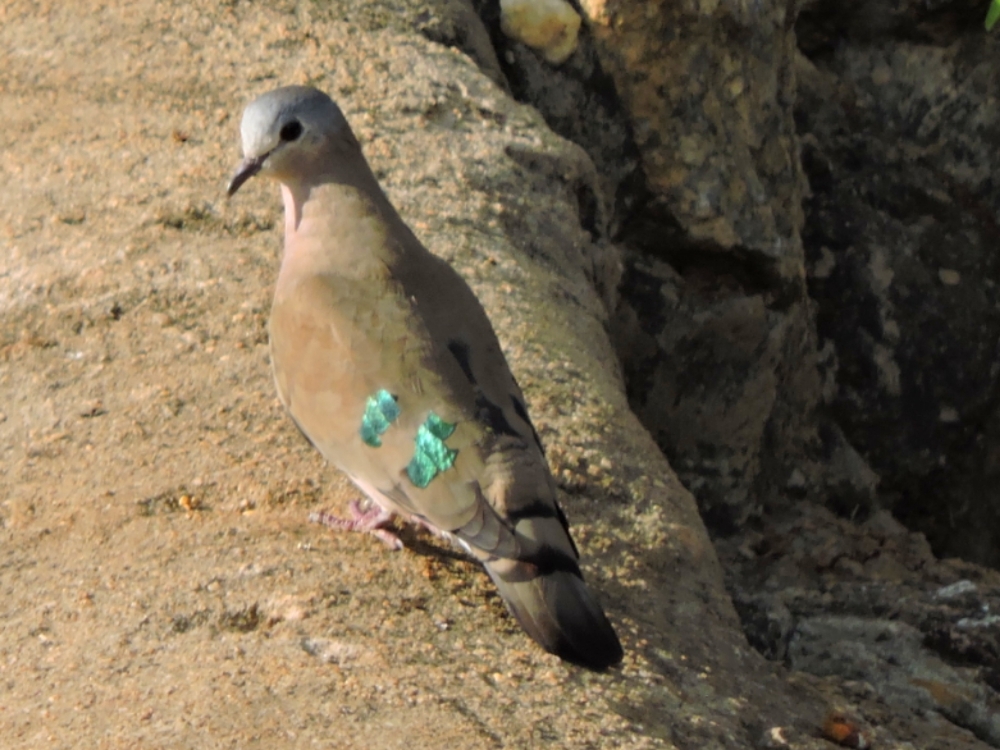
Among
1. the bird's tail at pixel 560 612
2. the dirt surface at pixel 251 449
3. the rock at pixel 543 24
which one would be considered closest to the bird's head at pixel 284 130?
the dirt surface at pixel 251 449

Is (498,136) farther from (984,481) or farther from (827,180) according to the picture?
(984,481)

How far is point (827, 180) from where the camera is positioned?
5793mm

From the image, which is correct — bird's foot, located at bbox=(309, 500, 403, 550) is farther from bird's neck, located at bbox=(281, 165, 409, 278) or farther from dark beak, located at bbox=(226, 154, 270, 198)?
dark beak, located at bbox=(226, 154, 270, 198)

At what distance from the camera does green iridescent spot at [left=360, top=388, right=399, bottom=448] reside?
270cm

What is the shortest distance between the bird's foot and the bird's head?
871 mm

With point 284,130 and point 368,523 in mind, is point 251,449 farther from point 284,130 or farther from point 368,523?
point 284,130

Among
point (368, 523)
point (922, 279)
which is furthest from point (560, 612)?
point (922, 279)

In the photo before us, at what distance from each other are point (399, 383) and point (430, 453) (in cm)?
18

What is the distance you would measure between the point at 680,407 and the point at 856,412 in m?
1.04

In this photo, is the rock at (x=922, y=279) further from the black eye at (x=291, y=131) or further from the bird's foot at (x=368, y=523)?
the bird's foot at (x=368, y=523)

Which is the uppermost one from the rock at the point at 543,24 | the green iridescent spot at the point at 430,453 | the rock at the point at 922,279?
the rock at the point at 543,24

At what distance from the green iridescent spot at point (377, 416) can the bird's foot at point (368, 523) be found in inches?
7.9

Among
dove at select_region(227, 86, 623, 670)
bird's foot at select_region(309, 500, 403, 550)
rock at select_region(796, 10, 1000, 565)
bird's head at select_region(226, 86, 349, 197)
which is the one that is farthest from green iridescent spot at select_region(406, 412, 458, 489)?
rock at select_region(796, 10, 1000, 565)

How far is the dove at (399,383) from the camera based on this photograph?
2.50 metres
